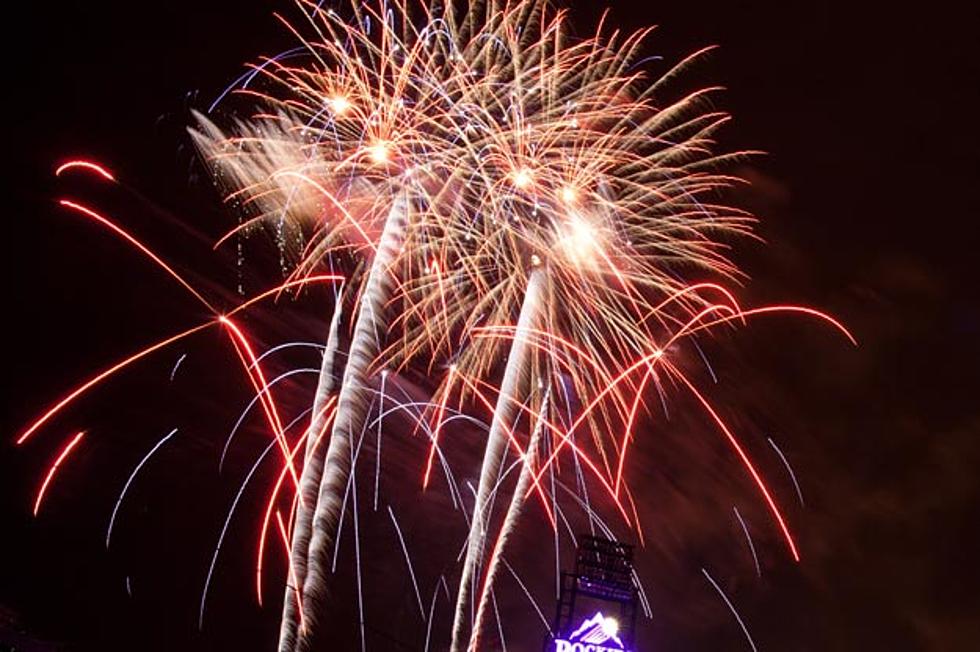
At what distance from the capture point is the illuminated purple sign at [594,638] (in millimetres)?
23234

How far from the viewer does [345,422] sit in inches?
563

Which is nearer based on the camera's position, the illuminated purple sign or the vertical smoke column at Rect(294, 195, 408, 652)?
the vertical smoke column at Rect(294, 195, 408, 652)

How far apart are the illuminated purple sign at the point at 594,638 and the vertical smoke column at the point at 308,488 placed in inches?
393

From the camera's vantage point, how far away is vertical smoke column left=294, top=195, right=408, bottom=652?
1401 cm

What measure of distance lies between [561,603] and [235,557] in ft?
64.8

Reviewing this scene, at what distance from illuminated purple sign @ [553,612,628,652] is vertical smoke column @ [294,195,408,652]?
10283mm

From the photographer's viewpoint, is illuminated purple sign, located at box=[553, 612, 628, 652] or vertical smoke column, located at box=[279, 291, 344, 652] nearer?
vertical smoke column, located at box=[279, 291, 344, 652]

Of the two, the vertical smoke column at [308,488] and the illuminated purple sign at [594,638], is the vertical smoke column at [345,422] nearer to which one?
the vertical smoke column at [308,488]

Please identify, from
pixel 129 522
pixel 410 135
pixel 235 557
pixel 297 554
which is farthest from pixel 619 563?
pixel 235 557

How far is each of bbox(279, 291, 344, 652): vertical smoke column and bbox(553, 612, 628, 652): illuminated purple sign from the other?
32.7 ft

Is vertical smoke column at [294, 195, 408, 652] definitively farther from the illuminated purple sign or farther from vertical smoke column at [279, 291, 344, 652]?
the illuminated purple sign

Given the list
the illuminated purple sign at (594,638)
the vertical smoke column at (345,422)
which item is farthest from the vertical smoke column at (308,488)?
the illuminated purple sign at (594,638)

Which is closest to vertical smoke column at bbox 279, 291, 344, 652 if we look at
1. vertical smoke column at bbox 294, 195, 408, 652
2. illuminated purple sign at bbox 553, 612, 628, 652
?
vertical smoke column at bbox 294, 195, 408, 652

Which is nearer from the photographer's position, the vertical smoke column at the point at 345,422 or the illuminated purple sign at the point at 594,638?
the vertical smoke column at the point at 345,422
